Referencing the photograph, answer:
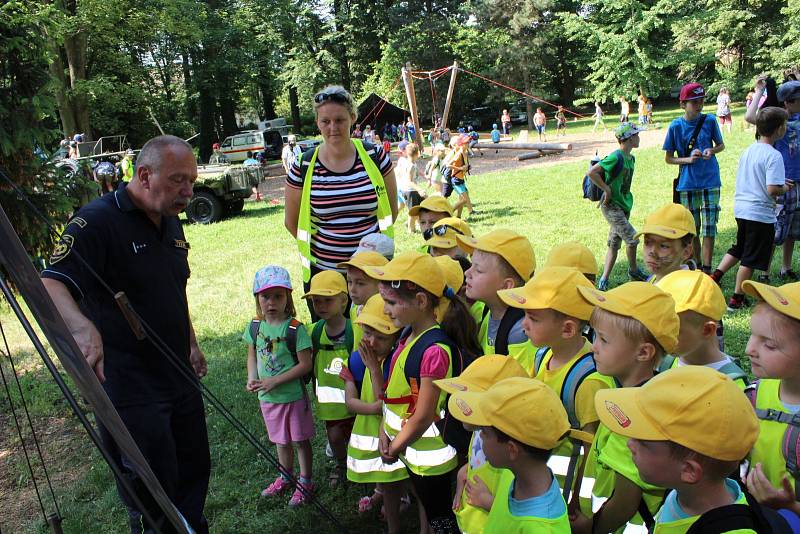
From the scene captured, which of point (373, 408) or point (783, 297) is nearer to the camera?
point (783, 297)

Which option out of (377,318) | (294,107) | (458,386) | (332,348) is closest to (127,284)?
(377,318)

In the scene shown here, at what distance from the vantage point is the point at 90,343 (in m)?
2.56

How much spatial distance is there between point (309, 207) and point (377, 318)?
1.17m

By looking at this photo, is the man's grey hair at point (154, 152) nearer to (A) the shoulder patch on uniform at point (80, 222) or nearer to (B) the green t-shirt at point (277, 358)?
(A) the shoulder patch on uniform at point (80, 222)

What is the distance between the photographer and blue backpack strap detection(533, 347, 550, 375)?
2934mm

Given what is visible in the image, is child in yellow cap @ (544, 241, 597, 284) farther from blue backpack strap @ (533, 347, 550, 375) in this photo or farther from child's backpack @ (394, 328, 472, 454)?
child's backpack @ (394, 328, 472, 454)

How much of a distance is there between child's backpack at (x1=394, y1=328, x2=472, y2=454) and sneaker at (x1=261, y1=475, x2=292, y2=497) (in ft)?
5.26

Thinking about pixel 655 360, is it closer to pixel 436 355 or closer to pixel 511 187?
pixel 436 355

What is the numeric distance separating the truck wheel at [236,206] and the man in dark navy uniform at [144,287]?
14.1 meters

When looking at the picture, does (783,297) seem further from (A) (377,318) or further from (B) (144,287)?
(B) (144,287)

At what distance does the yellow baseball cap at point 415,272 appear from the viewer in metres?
3.04

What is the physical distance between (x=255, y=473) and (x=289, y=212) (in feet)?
6.08

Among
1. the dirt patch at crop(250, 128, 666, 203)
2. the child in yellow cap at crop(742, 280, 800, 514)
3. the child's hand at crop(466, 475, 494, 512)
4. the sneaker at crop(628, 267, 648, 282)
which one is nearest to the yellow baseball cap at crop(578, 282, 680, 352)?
the child in yellow cap at crop(742, 280, 800, 514)

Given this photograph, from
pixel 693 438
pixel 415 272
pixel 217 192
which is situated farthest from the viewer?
pixel 217 192
